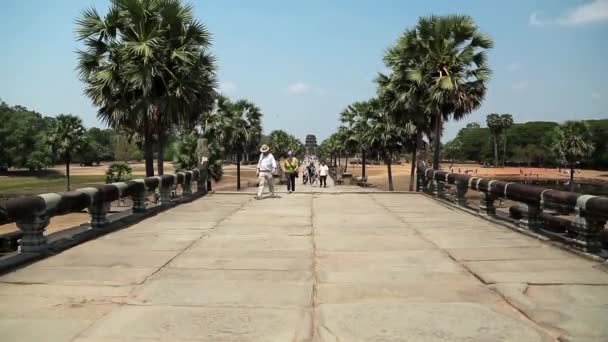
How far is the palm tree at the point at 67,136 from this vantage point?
54688mm

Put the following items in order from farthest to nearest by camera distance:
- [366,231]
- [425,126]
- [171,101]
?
[425,126] → [171,101] → [366,231]

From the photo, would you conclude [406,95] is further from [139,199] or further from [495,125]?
[495,125]

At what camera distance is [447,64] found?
17859 millimetres

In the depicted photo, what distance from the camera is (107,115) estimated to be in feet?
48.4

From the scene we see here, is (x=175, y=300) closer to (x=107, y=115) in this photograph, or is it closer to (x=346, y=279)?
(x=346, y=279)

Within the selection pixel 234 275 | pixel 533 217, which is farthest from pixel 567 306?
pixel 533 217

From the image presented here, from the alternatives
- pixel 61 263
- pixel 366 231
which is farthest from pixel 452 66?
pixel 61 263

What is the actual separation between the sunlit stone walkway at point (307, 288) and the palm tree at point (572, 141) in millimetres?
63170

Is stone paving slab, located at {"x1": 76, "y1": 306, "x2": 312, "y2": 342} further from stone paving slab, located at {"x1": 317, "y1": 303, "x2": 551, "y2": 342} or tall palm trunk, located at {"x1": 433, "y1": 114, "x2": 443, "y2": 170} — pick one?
tall palm trunk, located at {"x1": 433, "y1": 114, "x2": 443, "y2": 170}

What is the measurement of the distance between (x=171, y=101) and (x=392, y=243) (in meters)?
9.25

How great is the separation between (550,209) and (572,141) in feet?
207

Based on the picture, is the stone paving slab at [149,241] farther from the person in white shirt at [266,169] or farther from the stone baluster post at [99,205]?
the person in white shirt at [266,169]

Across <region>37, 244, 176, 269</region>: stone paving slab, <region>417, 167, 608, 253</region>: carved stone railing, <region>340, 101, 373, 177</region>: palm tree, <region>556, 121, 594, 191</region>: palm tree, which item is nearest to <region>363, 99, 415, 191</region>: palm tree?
<region>340, 101, 373, 177</region>: palm tree

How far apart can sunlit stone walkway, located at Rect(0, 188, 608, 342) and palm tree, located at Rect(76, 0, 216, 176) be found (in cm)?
674
